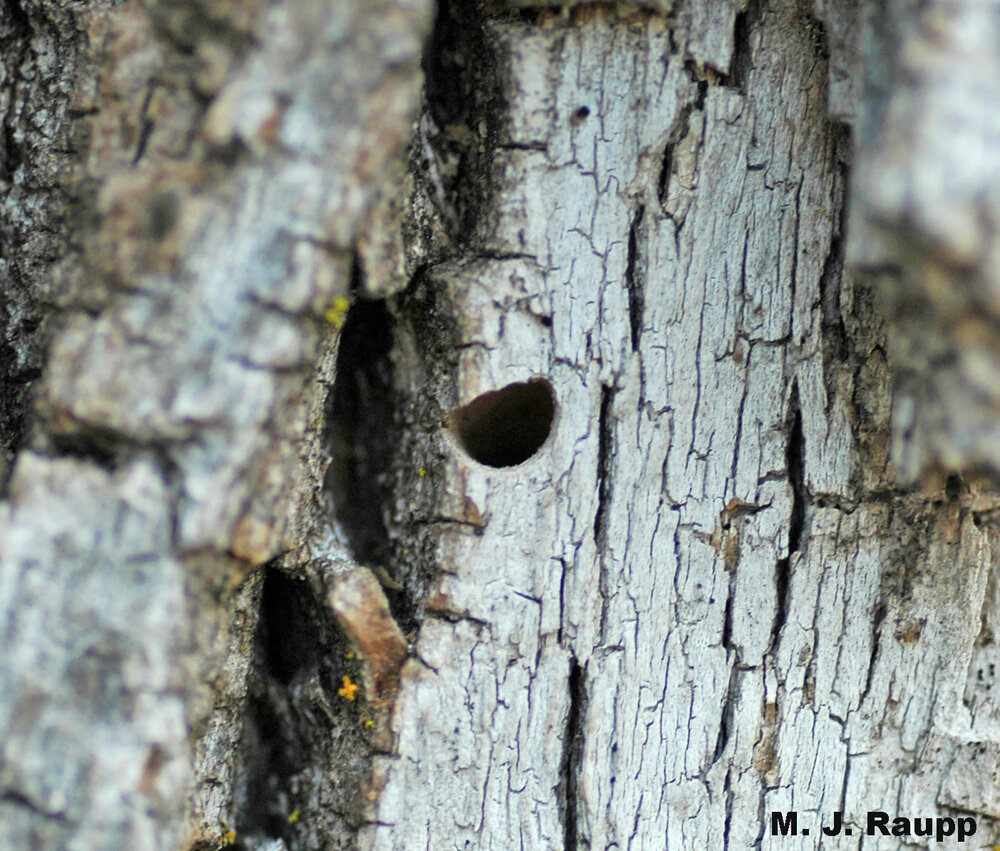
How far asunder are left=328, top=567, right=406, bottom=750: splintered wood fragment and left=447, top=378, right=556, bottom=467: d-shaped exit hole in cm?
24

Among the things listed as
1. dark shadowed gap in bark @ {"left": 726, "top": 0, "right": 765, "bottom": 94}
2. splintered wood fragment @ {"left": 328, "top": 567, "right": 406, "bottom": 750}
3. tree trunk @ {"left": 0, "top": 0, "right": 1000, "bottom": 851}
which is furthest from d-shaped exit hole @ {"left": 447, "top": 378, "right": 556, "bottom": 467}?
dark shadowed gap in bark @ {"left": 726, "top": 0, "right": 765, "bottom": 94}

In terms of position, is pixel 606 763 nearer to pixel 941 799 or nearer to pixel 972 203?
pixel 941 799

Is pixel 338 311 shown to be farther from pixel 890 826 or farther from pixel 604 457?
pixel 890 826

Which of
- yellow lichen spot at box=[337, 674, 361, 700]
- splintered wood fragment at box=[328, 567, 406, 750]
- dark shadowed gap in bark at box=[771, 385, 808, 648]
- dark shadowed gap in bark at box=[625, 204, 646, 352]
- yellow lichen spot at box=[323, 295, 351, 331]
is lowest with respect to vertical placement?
yellow lichen spot at box=[337, 674, 361, 700]

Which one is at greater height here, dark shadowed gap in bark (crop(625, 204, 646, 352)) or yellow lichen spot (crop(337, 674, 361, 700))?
dark shadowed gap in bark (crop(625, 204, 646, 352))

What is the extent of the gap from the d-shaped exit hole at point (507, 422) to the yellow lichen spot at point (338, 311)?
200 mm

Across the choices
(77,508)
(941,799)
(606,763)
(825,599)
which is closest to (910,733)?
(941,799)

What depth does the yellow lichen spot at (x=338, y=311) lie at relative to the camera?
116cm

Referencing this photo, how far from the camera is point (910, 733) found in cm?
133

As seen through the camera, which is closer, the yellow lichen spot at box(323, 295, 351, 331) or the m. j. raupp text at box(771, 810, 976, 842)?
the yellow lichen spot at box(323, 295, 351, 331)

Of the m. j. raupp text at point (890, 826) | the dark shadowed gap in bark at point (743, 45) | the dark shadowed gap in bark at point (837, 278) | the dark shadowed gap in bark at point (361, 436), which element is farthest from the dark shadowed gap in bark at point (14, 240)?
the m. j. raupp text at point (890, 826)

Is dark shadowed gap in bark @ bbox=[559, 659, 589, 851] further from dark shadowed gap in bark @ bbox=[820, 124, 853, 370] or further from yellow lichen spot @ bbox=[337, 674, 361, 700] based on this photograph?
dark shadowed gap in bark @ bbox=[820, 124, 853, 370]

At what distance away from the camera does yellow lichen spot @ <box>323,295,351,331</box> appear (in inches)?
45.8

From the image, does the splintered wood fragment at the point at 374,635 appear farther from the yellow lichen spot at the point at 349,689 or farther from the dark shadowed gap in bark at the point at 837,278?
the dark shadowed gap in bark at the point at 837,278
